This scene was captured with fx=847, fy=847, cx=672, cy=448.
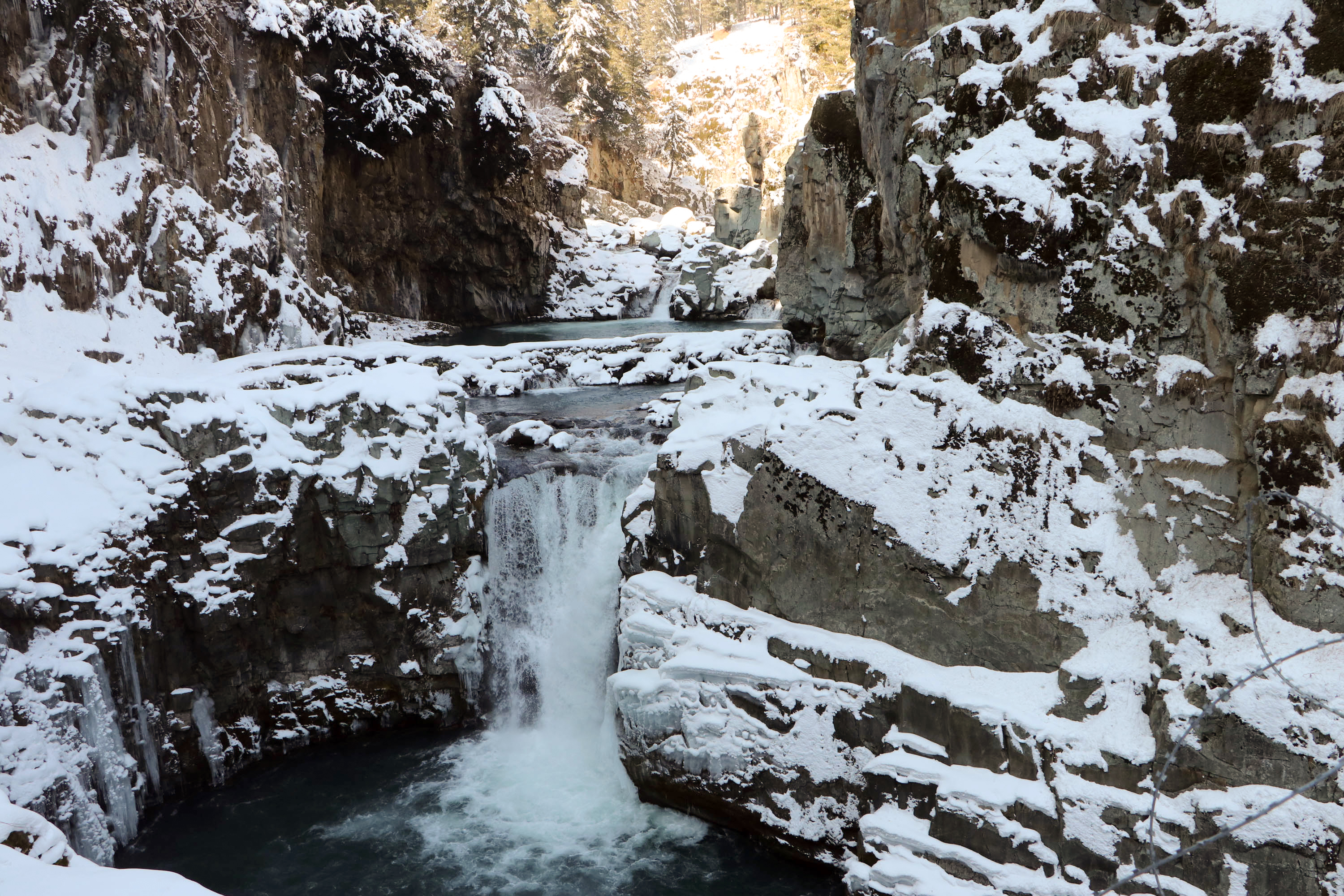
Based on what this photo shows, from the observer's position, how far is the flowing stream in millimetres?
7707

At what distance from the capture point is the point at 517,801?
8.74 m

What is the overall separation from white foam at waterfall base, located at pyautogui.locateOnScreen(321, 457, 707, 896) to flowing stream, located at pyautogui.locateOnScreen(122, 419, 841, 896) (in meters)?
0.02

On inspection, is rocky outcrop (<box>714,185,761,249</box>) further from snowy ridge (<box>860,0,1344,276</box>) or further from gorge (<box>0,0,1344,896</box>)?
snowy ridge (<box>860,0,1344,276</box>)

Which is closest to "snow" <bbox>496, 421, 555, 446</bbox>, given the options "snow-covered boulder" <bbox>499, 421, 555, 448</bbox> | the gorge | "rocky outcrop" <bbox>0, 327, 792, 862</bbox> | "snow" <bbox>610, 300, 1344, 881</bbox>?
"snow-covered boulder" <bbox>499, 421, 555, 448</bbox>

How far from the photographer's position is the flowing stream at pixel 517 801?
7.71 metres

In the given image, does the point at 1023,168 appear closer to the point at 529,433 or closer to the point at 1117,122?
the point at 1117,122

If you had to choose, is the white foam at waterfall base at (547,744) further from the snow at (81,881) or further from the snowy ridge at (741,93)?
the snowy ridge at (741,93)

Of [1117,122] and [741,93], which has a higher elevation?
[741,93]

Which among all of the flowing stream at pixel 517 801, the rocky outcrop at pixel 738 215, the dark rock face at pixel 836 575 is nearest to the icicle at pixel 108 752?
the flowing stream at pixel 517 801

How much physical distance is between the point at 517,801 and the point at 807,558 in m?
3.94

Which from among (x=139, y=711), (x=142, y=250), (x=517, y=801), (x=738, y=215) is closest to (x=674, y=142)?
(x=738, y=215)

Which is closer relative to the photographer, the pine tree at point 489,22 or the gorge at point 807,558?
the gorge at point 807,558

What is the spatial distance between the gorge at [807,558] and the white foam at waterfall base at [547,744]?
5cm

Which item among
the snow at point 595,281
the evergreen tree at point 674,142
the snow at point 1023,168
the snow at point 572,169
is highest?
the evergreen tree at point 674,142
